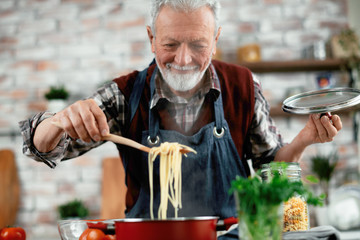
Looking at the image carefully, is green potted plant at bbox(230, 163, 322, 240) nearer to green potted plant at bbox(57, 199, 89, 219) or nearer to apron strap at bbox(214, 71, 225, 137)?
apron strap at bbox(214, 71, 225, 137)

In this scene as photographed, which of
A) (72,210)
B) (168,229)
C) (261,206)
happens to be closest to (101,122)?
(168,229)

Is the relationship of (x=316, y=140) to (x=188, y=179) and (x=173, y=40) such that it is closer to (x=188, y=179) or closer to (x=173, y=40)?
(x=188, y=179)


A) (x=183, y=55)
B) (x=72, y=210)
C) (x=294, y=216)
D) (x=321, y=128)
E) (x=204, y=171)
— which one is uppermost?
(x=183, y=55)

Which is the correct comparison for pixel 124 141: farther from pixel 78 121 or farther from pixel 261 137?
pixel 261 137

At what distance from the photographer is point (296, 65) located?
9.05ft

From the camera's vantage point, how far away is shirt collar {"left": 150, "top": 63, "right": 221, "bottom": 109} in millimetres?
1428

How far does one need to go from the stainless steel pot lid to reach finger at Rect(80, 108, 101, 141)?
585 millimetres

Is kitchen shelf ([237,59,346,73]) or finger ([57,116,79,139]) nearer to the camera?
finger ([57,116,79,139])

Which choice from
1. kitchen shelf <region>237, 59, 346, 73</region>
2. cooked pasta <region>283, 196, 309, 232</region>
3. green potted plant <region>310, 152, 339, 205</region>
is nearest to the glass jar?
cooked pasta <region>283, 196, 309, 232</region>

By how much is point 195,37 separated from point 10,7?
2.40 meters

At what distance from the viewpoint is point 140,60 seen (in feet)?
9.83

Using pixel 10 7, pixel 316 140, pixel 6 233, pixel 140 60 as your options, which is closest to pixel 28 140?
pixel 6 233

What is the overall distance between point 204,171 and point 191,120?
8.9 inches

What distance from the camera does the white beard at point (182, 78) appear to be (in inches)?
53.7
